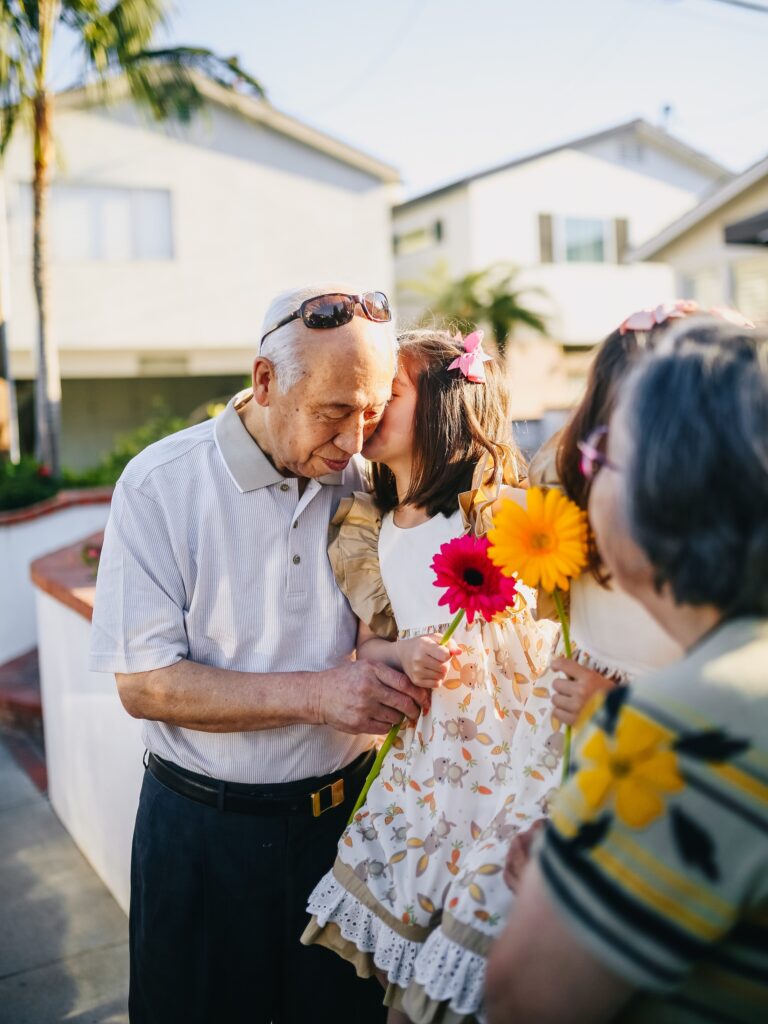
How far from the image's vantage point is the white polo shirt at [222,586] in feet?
7.15

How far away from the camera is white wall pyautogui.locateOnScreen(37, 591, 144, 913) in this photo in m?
3.64

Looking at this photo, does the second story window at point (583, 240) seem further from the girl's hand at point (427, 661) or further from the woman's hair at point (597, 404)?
the woman's hair at point (597, 404)

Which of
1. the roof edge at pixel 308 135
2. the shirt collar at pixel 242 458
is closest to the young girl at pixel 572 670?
the shirt collar at pixel 242 458

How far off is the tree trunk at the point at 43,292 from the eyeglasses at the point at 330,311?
10.4 m

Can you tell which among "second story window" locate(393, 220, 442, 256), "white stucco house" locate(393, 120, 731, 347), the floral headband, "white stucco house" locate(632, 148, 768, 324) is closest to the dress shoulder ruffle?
the floral headband

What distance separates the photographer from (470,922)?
5.40 ft

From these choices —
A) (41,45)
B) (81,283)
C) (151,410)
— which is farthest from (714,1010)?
(151,410)

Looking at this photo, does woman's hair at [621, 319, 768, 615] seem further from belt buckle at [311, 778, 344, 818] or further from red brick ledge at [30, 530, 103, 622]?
red brick ledge at [30, 530, 103, 622]

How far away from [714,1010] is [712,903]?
0.62ft

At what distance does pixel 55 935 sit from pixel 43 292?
10.9m

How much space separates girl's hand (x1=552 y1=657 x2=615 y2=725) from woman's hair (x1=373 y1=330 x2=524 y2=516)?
25.2 inches

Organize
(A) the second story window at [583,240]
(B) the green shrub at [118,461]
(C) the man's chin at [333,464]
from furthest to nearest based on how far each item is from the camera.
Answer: (A) the second story window at [583,240] → (B) the green shrub at [118,461] → (C) the man's chin at [333,464]

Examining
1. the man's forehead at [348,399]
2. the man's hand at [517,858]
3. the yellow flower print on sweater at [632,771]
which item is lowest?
the man's hand at [517,858]

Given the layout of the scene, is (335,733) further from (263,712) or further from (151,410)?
(151,410)
